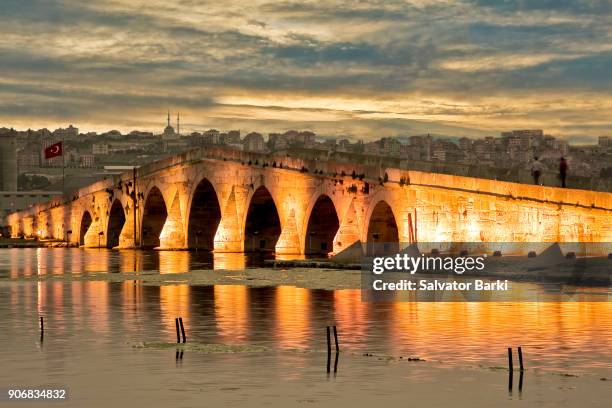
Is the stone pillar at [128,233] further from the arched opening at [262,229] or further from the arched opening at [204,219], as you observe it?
the arched opening at [262,229]

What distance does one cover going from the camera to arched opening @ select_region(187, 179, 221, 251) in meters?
116

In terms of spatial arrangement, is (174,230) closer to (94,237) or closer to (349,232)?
(94,237)

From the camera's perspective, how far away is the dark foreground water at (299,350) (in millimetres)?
25594

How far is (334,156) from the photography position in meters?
90.1

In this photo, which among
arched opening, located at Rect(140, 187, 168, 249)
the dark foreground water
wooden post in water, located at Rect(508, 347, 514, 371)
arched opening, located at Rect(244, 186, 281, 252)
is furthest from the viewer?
arched opening, located at Rect(140, 187, 168, 249)

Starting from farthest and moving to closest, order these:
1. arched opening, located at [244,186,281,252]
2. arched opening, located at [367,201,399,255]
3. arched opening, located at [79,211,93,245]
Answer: arched opening, located at [79,211,93,245], arched opening, located at [244,186,281,252], arched opening, located at [367,201,399,255]

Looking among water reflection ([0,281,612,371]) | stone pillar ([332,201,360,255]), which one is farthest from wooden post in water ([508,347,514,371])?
stone pillar ([332,201,360,255])

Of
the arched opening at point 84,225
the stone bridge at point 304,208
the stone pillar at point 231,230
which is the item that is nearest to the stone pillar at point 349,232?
Result: the stone bridge at point 304,208

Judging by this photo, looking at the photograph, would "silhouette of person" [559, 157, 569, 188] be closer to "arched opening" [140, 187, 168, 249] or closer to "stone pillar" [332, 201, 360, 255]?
"stone pillar" [332, 201, 360, 255]

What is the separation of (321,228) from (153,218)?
142ft

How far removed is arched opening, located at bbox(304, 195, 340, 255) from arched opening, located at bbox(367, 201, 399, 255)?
10658 millimetres

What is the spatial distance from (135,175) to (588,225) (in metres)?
80.1

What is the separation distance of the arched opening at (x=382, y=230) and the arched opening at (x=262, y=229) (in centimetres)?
2544

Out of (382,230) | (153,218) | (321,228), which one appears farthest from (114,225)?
(382,230)
